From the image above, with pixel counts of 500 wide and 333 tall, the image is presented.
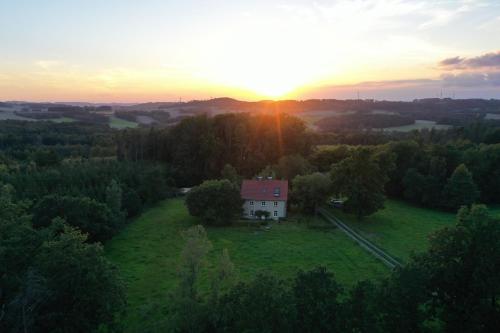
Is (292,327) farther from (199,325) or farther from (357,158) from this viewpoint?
(357,158)

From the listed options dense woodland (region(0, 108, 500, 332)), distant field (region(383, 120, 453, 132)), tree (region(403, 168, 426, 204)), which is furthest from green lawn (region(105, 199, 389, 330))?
distant field (region(383, 120, 453, 132))

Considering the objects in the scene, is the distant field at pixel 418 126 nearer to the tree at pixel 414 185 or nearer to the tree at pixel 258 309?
the tree at pixel 414 185

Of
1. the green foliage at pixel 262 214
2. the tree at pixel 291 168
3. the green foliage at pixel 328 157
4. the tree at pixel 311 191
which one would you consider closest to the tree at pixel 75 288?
the green foliage at pixel 262 214

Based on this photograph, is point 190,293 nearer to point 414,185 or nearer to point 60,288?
point 60,288

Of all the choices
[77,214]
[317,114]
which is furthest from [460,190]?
[317,114]

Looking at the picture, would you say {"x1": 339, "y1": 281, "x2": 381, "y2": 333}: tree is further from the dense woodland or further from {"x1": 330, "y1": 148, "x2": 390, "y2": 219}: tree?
{"x1": 330, "y1": 148, "x2": 390, "y2": 219}: tree

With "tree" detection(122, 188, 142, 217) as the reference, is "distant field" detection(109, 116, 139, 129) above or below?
above

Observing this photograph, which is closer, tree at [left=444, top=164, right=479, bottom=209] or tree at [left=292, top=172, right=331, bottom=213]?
tree at [left=292, top=172, right=331, bottom=213]
